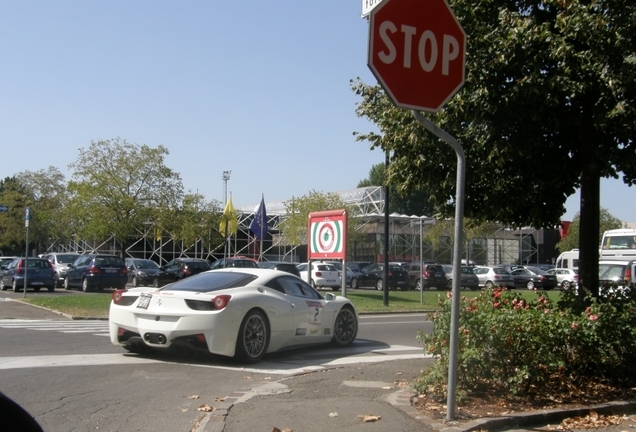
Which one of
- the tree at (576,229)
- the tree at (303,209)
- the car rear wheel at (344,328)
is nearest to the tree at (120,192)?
the tree at (303,209)

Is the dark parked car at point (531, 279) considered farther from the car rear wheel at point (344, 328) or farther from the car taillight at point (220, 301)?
the car taillight at point (220, 301)

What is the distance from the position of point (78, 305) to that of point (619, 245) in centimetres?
2212

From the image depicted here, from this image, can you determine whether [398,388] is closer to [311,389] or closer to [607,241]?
[311,389]

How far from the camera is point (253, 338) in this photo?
1036 centimetres

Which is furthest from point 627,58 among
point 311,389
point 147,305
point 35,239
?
point 35,239

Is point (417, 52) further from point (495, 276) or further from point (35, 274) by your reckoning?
point (495, 276)

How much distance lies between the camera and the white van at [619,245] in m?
29.4

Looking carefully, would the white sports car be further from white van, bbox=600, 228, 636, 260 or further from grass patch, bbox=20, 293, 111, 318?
white van, bbox=600, 228, 636, 260

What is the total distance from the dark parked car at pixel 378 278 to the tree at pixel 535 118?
29413mm

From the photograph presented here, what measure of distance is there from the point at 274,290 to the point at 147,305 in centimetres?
202

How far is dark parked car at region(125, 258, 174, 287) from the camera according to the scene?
35.8 metres

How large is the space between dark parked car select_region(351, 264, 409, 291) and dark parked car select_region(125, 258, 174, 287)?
10.8m

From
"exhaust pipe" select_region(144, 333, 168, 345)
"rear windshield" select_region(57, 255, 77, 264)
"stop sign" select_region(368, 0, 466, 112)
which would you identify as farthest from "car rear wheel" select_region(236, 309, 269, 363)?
"rear windshield" select_region(57, 255, 77, 264)

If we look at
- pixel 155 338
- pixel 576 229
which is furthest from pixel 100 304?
pixel 576 229
